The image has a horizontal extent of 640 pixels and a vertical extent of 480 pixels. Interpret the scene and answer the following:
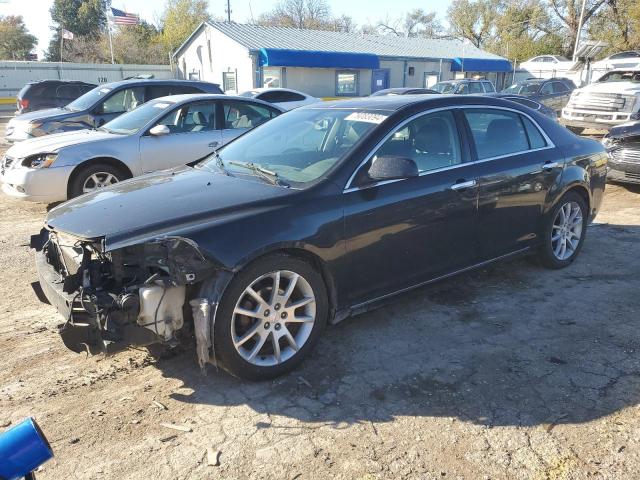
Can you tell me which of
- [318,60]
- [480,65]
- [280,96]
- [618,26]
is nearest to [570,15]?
[618,26]

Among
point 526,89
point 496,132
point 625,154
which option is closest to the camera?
point 496,132

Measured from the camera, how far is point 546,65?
3812cm

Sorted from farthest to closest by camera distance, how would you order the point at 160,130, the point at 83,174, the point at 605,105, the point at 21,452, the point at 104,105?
the point at 605,105, the point at 104,105, the point at 160,130, the point at 83,174, the point at 21,452

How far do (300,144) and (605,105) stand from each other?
13412 millimetres

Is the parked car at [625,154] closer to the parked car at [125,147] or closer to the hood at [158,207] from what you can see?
the parked car at [125,147]

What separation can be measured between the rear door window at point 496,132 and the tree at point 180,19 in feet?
165

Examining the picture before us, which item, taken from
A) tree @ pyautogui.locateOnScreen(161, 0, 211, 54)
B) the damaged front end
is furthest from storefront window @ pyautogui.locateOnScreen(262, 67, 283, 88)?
the damaged front end

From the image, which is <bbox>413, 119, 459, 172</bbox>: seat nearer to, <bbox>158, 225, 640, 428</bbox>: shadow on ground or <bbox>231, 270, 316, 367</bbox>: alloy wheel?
<bbox>158, 225, 640, 428</bbox>: shadow on ground

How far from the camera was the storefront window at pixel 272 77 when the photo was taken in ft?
93.8

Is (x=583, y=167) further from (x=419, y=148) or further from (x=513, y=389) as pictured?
(x=513, y=389)

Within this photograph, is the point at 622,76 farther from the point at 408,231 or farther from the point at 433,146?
the point at 408,231

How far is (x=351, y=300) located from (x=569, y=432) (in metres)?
1.49

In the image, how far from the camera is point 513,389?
3.19 metres

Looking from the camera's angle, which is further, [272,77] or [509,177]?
[272,77]
